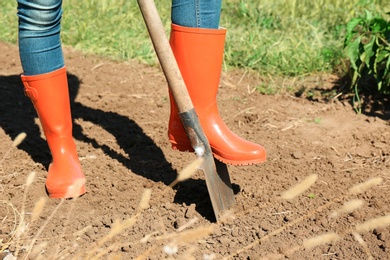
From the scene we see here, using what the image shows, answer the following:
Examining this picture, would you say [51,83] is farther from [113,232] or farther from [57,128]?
[113,232]

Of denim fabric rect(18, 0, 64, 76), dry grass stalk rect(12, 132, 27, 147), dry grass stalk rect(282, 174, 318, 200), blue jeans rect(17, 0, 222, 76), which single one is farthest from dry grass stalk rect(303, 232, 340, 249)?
dry grass stalk rect(12, 132, 27, 147)

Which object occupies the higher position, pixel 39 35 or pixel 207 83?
pixel 39 35

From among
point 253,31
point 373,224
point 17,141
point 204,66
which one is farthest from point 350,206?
point 253,31

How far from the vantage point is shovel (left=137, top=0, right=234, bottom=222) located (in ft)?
7.53

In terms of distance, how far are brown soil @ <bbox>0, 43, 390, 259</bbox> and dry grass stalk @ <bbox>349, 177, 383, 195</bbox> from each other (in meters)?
0.02

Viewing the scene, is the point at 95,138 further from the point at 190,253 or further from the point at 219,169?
the point at 190,253

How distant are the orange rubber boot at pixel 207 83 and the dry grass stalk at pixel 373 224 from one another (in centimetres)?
42

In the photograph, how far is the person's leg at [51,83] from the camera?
2484mm

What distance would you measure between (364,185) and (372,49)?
3.37 feet

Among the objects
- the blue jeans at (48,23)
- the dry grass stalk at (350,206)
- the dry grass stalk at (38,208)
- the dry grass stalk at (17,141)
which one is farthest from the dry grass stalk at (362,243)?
the dry grass stalk at (17,141)

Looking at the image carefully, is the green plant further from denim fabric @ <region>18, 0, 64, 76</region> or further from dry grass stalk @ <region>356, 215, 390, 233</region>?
denim fabric @ <region>18, 0, 64, 76</region>

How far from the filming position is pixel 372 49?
350 cm

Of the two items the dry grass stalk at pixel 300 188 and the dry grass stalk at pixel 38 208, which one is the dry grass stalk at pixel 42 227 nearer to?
the dry grass stalk at pixel 38 208

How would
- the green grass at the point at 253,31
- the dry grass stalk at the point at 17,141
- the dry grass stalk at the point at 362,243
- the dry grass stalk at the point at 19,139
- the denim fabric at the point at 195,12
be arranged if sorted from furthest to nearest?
the green grass at the point at 253,31 < the dry grass stalk at the point at 19,139 < the dry grass stalk at the point at 17,141 < the denim fabric at the point at 195,12 < the dry grass stalk at the point at 362,243
